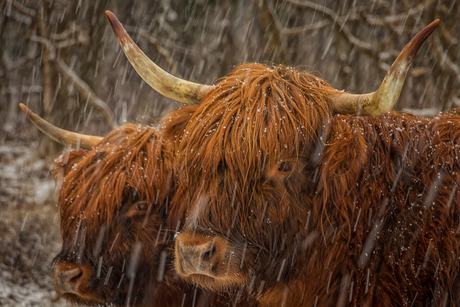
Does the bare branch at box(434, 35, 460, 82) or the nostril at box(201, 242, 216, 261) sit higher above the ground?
the bare branch at box(434, 35, 460, 82)

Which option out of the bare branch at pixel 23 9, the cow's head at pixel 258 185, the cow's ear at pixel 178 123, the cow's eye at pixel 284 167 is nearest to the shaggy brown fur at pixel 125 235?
the cow's ear at pixel 178 123

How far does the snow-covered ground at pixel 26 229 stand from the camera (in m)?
5.00

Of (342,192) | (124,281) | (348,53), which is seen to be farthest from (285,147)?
(348,53)

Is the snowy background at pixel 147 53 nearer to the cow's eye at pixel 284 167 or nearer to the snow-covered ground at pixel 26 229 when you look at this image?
the snow-covered ground at pixel 26 229

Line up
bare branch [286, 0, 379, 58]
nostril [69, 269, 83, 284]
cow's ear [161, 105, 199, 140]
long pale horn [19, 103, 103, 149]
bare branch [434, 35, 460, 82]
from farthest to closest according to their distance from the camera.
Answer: bare branch [286, 0, 379, 58] < bare branch [434, 35, 460, 82] < long pale horn [19, 103, 103, 149] < nostril [69, 269, 83, 284] < cow's ear [161, 105, 199, 140]

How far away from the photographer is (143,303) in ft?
10.1

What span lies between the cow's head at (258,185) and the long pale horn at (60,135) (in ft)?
5.02

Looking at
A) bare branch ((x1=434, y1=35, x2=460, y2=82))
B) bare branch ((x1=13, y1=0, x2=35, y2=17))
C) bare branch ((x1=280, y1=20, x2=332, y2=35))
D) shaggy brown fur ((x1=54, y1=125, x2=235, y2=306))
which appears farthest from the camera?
bare branch ((x1=13, y1=0, x2=35, y2=17))

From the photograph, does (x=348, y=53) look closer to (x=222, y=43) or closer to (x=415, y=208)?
(x=222, y=43)

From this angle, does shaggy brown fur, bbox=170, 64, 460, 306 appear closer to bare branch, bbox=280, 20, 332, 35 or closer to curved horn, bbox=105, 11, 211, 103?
curved horn, bbox=105, 11, 211, 103

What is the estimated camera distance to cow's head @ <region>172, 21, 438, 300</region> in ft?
7.13

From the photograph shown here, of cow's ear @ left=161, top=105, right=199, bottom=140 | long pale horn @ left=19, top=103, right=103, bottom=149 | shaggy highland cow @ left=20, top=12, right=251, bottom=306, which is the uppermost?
cow's ear @ left=161, top=105, right=199, bottom=140

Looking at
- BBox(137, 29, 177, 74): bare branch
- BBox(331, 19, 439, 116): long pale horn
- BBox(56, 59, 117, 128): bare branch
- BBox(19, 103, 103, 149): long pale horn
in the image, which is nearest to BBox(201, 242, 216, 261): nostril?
BBox(331, 19, 439, 116): long pale horn

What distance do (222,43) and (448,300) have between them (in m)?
5.56
